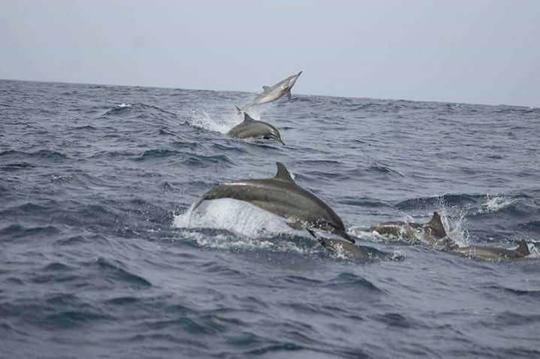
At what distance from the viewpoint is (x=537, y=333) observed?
8.06 metres

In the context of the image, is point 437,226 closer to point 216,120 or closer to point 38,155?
point 38,155

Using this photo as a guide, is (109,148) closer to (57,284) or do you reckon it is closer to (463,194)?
(463,194)

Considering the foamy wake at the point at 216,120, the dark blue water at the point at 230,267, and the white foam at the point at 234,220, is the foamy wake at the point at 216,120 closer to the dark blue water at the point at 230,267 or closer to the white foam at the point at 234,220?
the dark blue water at the point at 230,267

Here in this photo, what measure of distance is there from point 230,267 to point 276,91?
15750 mm

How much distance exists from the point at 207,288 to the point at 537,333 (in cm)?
393

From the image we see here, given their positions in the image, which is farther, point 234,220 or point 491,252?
point 491,252

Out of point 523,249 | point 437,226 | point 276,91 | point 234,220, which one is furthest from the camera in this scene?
point 276,91

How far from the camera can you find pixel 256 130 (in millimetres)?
23500

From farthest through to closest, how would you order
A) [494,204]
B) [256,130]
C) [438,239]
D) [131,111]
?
[131,111] → [256,130] → [494,204] → [438,239]

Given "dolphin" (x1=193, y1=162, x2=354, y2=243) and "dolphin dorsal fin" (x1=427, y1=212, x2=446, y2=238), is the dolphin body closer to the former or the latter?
"dolphin dorsal fin" (x1=427, y1=212, x2=446, y2=238)

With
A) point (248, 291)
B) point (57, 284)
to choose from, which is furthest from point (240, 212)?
point (57, 284)

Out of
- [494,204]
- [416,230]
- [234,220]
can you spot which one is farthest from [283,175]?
[494,204]

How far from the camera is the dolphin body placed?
23172 mm

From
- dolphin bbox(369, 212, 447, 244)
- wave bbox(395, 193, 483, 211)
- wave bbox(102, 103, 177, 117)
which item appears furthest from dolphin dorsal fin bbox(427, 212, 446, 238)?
wave bbox(102, 103, 177, 117)
